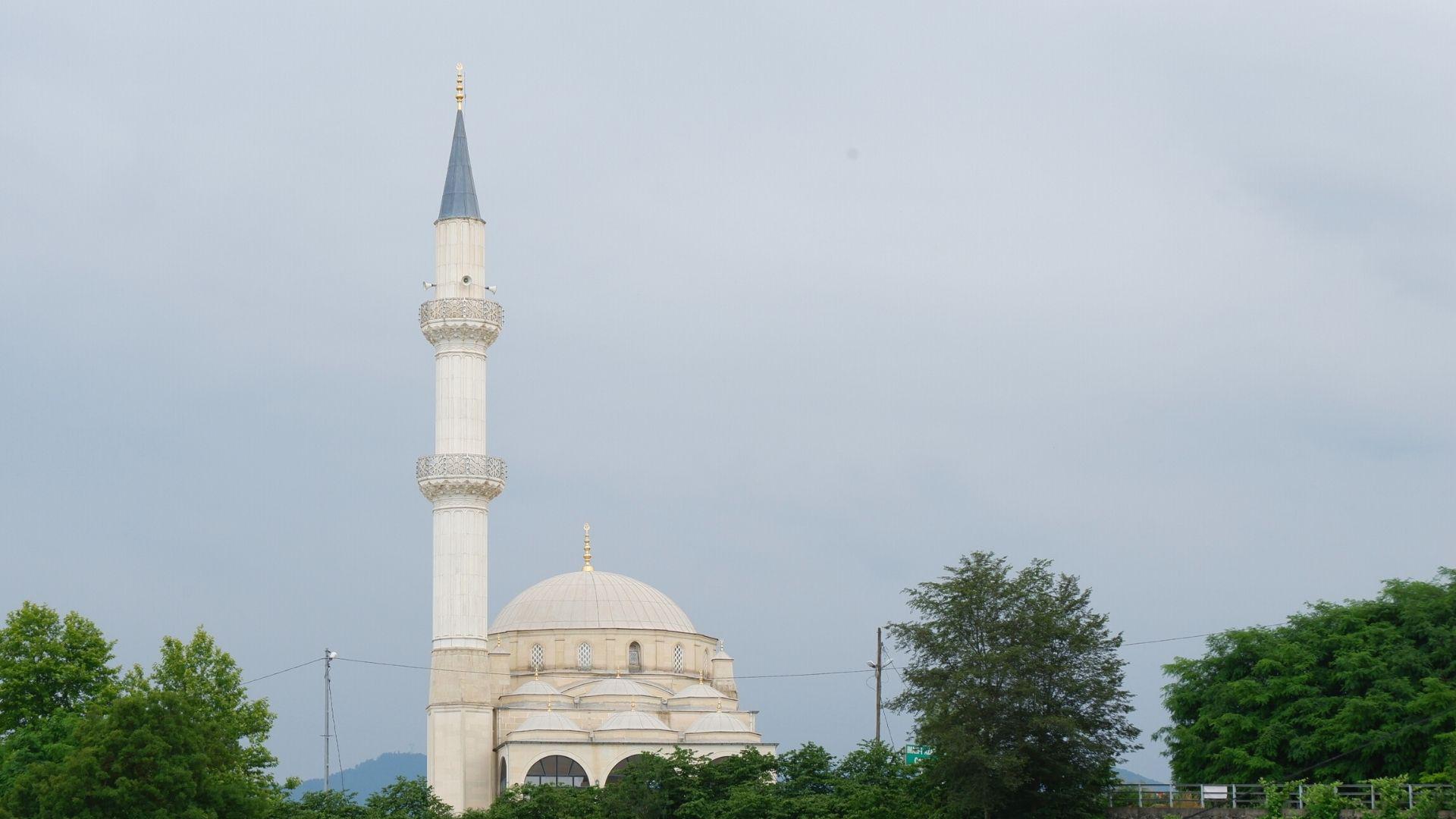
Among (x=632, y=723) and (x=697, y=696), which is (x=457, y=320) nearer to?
(x=632, y=723)

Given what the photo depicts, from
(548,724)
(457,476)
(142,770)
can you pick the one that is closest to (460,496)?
(457,476)

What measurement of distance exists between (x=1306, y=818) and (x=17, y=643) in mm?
30013

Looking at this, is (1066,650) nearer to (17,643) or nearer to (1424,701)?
(1424,701)

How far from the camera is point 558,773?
60969mm

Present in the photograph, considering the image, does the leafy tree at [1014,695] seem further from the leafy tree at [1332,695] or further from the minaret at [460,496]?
the minaret at [460,496]

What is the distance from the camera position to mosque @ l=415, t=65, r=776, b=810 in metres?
59.3

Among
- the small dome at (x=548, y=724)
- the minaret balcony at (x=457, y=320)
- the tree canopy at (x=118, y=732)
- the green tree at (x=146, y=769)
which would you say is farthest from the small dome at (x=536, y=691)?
the green tree at (x=146, y=769)

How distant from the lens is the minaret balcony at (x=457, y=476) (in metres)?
59.8

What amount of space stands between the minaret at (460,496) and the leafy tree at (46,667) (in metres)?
13.2

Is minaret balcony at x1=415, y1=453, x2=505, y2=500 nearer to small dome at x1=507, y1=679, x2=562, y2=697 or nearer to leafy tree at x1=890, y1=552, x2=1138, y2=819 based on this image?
small dome at x1=507, y1=679, x2=562, y2=697

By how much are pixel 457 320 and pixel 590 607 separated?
1417 centimetres

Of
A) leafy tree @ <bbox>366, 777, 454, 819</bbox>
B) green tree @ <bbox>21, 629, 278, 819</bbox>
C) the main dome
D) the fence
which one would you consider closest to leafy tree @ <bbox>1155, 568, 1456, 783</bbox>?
the fence

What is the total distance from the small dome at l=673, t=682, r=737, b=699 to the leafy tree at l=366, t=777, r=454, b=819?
58.2ft

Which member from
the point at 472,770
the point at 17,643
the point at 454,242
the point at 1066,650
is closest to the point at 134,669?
the point at 17,643
